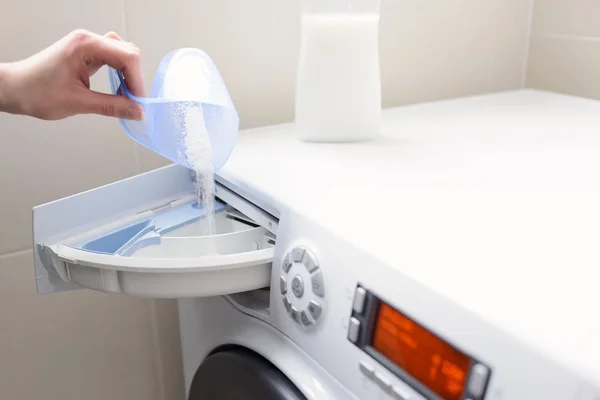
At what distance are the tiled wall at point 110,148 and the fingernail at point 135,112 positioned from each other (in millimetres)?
266

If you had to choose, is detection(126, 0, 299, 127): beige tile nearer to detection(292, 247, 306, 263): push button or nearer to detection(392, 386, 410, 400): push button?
detection(292, 247, 306, 263): push button

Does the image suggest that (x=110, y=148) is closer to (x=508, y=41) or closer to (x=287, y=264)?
(x=287, y=264)

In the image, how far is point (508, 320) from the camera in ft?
1.25

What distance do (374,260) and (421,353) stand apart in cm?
8

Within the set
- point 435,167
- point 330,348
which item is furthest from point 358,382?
point 435,167

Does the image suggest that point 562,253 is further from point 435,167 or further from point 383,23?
point 383,23

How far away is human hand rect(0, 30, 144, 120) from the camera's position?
601 mm

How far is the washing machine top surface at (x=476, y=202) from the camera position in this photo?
399mm

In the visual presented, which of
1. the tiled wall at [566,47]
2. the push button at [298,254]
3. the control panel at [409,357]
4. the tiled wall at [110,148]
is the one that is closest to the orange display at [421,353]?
the control panel at [409,357]

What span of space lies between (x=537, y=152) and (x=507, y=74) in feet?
1.93

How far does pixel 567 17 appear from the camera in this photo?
117 centimetres

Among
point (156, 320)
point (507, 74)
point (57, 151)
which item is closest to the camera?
point (57, 151)

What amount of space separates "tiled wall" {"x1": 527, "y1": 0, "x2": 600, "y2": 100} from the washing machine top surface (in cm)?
26

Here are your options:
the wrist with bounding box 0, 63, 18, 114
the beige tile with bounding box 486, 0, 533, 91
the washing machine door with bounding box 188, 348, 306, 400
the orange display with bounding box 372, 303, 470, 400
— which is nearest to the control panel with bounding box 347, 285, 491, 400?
the orange display with bounding box 372, 303, 470, 400
